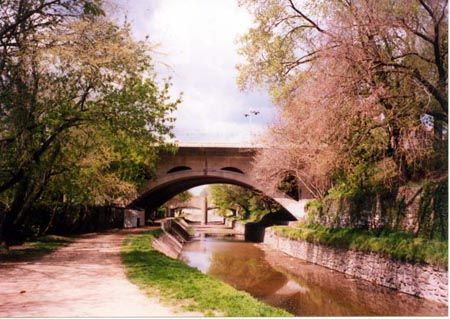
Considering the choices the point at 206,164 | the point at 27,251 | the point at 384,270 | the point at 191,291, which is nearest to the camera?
the point at 191,291

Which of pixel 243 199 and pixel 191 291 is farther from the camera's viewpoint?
pixel 243 199

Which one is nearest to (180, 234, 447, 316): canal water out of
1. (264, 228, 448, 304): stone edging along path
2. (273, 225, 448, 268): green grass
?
(264, 228, 448, 304): stone edging along path

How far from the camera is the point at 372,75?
1329 centimetres

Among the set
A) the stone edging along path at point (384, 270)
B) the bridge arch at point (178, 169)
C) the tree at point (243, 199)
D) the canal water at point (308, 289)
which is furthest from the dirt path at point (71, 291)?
the tree at point (243, 199)

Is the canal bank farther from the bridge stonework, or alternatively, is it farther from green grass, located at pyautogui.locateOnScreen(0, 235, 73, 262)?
the bridge stonework

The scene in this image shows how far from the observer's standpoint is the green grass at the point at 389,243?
13.7 metres

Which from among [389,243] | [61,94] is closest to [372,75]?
[389,243]

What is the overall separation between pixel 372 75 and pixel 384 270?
6.82 metres

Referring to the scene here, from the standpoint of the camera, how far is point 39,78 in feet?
41.0

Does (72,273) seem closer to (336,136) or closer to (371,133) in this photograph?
(336,136)

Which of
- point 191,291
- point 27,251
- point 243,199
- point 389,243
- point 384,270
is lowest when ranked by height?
point 384,270

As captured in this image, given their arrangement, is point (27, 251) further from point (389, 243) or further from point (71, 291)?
point (389, 243)

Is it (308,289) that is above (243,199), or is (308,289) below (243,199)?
below

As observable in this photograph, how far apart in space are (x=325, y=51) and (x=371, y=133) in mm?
3565
